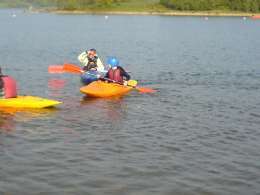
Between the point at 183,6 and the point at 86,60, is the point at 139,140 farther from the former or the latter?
the point at 183,6

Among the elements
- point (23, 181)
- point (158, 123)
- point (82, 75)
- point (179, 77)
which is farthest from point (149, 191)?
point (179, 77)

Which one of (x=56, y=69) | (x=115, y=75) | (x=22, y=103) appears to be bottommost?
(x=22, y=103)

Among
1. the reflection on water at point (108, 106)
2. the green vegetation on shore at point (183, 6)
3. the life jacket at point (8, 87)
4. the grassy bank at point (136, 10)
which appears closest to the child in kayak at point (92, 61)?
the reflection on water at point (108, 106)

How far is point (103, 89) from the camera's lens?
76.6 ft

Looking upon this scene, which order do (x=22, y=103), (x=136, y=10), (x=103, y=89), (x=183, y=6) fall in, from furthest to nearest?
(x=183, y=6), (x=136, y=10), (x=103, y=89), (x=22, y=103)

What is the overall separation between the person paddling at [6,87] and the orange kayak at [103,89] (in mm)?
3859

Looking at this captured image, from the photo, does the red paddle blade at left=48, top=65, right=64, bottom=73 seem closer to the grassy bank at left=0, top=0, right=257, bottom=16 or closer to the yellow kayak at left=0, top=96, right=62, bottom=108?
the yellow kayak at left=0, top=96, right=62, bottom=108

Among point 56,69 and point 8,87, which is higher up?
point 8,87

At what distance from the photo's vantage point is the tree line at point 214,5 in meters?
169

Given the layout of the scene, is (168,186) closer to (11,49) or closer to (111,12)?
(11,49)

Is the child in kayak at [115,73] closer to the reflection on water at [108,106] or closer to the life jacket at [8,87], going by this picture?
the reflection on water at [108,106]

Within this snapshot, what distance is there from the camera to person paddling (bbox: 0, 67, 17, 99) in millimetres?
19766

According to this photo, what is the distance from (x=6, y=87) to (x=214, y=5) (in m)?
161

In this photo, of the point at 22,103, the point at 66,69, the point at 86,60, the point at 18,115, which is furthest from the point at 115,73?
the point at 18,115
